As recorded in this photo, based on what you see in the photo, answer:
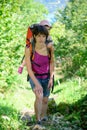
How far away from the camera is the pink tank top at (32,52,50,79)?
612 cm

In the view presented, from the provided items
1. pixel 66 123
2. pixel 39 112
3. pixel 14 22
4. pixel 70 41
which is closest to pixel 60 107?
pixel 66 123

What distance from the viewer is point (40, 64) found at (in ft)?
20.1

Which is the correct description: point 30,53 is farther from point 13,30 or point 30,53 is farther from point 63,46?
point 63,46

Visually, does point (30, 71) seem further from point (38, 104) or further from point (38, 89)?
point (38, 104)

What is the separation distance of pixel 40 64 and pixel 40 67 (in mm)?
59

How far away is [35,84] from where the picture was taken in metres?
5.97

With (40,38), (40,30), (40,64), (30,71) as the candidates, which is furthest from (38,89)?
(40,30)

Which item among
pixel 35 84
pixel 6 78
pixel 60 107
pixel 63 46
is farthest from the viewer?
pixel 63 46

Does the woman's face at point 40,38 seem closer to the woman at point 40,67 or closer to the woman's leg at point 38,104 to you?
the woman at point 40,67

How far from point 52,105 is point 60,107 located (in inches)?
8.4

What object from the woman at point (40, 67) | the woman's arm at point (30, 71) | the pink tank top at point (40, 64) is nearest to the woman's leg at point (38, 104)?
the woman at point (40, 67)

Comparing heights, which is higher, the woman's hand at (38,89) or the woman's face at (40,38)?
the woman's face at (40,38)

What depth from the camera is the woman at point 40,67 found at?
19.6ft

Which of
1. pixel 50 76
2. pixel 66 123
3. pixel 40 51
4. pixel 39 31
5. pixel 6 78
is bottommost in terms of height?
pixel 6 78
